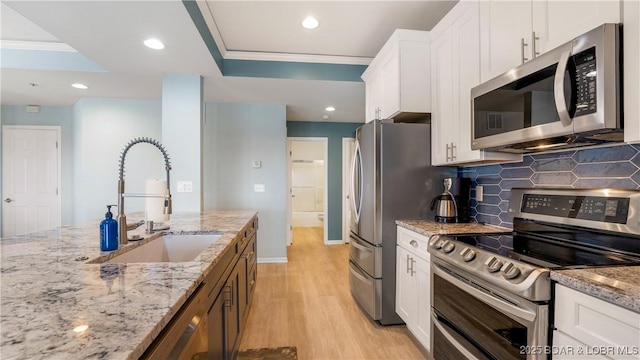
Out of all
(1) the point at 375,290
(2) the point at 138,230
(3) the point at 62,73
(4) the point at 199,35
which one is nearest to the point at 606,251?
(1) the point at 375,290

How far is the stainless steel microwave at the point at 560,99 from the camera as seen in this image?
40.1 inches

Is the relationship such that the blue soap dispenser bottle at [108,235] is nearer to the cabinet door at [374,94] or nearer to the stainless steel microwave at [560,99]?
the stainless steel microwave at [560,99]

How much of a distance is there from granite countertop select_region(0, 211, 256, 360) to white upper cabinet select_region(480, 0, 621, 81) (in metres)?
1.79

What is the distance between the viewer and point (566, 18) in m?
1.20

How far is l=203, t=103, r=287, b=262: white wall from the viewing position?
3.91 meters

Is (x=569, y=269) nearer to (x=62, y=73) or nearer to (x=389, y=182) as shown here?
(x=389, y=182)

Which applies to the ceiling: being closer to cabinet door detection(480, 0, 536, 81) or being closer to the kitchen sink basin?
cabinet door detection(480, 0, 536, 81)

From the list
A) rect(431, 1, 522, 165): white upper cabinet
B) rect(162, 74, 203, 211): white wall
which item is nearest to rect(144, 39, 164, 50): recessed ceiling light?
rect(162, 74, 203, 211): white wall

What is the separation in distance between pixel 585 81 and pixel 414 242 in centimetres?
128

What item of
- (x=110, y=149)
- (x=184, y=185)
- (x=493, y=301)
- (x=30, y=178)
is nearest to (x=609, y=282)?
(x=493, y=301)

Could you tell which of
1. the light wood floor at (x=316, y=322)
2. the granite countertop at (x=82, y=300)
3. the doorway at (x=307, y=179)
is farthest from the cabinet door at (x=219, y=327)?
the doorway at (x=307, y=179)

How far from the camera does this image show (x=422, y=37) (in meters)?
2.23

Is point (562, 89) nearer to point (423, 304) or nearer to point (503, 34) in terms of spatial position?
point (503, 34)

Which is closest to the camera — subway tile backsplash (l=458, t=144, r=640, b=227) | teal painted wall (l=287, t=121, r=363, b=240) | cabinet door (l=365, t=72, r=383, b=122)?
subway tile backsplash (l=458, t=144, r=640, b=227)
